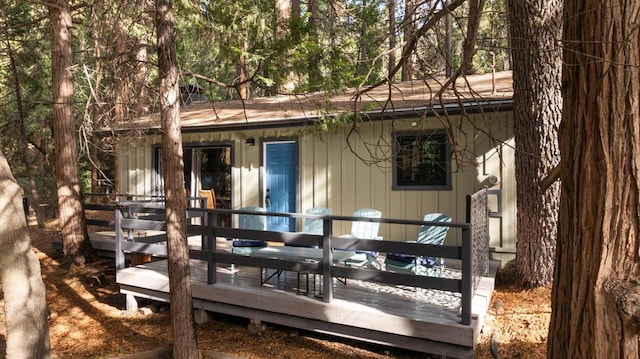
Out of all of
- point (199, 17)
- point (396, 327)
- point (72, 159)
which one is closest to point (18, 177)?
point (72, 159)

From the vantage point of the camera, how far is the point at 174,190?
4.32 meters

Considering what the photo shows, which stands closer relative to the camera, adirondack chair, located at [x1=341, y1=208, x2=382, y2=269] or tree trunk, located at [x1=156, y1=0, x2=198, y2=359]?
tree trunk, located at [x1=156, y1=0, x2=198, y2=359]

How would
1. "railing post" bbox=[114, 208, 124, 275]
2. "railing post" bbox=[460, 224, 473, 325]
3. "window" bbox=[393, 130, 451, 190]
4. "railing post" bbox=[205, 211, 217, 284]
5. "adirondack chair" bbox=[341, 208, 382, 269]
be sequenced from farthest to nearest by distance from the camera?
"window" bbox=[393, 130, 451, 190] → "railing post" bbox=[114, 208, 124, 275] → "adirondack chair" bbox=[341, 208, 382, 269] → "railing post" bbox=[205, 211, 217, 284] → "railing post" bbox=[460, 224, 473, 325]

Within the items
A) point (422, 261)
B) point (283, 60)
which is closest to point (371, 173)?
point (422, 261)

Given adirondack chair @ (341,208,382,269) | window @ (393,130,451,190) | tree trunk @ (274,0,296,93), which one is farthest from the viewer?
window @ (393,130,451,190)

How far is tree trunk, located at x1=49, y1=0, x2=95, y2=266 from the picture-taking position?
813 centimetres

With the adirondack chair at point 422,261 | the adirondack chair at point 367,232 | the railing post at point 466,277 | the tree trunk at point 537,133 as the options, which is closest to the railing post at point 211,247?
the adirondack chair at point 367,232

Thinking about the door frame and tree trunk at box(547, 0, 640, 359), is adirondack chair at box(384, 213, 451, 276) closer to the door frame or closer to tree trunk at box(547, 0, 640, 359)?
tree trunk at box(547, 0, 640, 359)

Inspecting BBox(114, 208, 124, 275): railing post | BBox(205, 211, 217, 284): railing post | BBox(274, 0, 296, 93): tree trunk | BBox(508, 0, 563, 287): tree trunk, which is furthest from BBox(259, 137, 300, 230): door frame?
BBox(508, 0, 563, 287): tree trunk

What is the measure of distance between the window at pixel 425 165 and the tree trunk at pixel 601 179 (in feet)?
15.6

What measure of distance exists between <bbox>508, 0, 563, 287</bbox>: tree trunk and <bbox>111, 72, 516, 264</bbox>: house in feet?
1.51

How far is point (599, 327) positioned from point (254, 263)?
3.68 meters

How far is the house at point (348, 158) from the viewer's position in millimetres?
6664

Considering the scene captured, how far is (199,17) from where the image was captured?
17.1 feet
